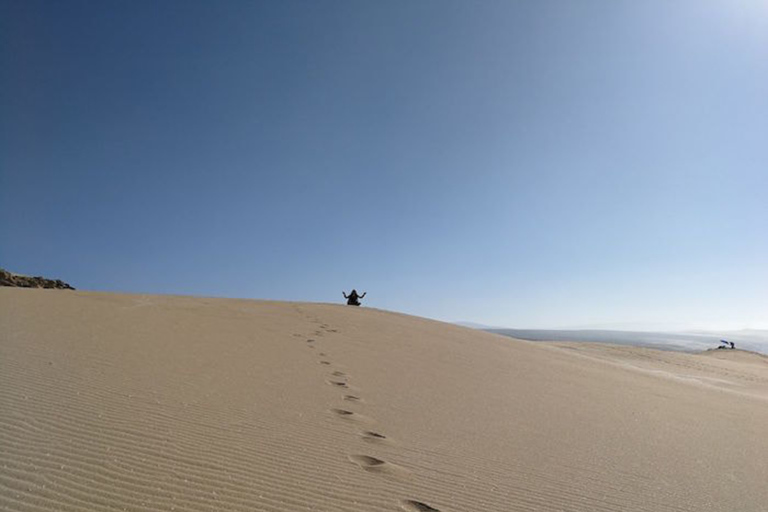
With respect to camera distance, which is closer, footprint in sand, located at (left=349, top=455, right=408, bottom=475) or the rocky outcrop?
footprint in sand, located at (left=349, top=455, right=408, bottom=475)

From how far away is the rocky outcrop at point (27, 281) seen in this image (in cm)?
1877

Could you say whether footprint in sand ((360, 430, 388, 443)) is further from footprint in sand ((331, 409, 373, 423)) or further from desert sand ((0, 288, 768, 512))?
footprint in sand ((331, 409, 373, 423))

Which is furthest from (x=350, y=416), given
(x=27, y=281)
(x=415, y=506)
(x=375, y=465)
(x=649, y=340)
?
(x=649, y=340)

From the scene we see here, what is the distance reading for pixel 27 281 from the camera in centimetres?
1988

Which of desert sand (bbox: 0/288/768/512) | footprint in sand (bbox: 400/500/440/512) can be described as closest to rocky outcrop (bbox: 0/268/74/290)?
desert sand (bbox: 0/288/768/512)

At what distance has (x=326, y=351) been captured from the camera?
7.57m

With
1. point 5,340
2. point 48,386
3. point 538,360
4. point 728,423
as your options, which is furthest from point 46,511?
point 538,360

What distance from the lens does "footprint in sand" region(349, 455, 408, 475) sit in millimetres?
2879

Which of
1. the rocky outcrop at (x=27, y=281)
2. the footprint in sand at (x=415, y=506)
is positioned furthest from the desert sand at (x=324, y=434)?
the rocky outcrop at (x=27, y=281)

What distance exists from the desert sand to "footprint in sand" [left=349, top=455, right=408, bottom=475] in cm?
1

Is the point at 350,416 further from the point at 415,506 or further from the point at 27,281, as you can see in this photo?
the point at 27,281

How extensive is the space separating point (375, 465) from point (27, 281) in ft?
77.3

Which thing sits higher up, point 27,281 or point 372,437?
point 27,281

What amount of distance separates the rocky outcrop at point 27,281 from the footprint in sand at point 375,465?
21144 millimetres
